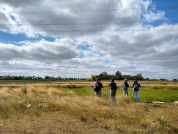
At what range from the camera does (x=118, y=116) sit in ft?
21.6

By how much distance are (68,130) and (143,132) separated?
8.59 feet

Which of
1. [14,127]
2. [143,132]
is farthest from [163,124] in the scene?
[14,127]

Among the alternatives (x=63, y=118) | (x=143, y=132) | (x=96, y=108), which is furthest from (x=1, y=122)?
(x=143, y=132)

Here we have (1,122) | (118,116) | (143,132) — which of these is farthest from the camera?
(118,116)

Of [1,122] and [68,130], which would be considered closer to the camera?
[68,130]

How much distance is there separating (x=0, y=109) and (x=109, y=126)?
19.3 ft

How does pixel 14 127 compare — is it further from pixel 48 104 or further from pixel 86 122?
pixel 48 104

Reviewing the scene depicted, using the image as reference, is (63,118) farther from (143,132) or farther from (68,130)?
(143,132)

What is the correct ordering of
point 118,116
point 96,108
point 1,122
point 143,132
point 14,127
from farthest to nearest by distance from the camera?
1. point 96,108
2. point 118,116
3. point 1,122
4. point 14,127
5. point 143,132

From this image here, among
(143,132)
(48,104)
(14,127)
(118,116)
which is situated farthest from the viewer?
(48,104)

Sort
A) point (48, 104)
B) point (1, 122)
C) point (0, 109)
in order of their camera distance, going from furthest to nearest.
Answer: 1. point (48, 104)
2. point (0, 109)
3. point (1, 122)

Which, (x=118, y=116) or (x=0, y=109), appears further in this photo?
(x=0, y=109)

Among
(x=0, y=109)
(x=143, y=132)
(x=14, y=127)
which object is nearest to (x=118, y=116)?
(x=143, y=132)

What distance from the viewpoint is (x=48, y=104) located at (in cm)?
899
